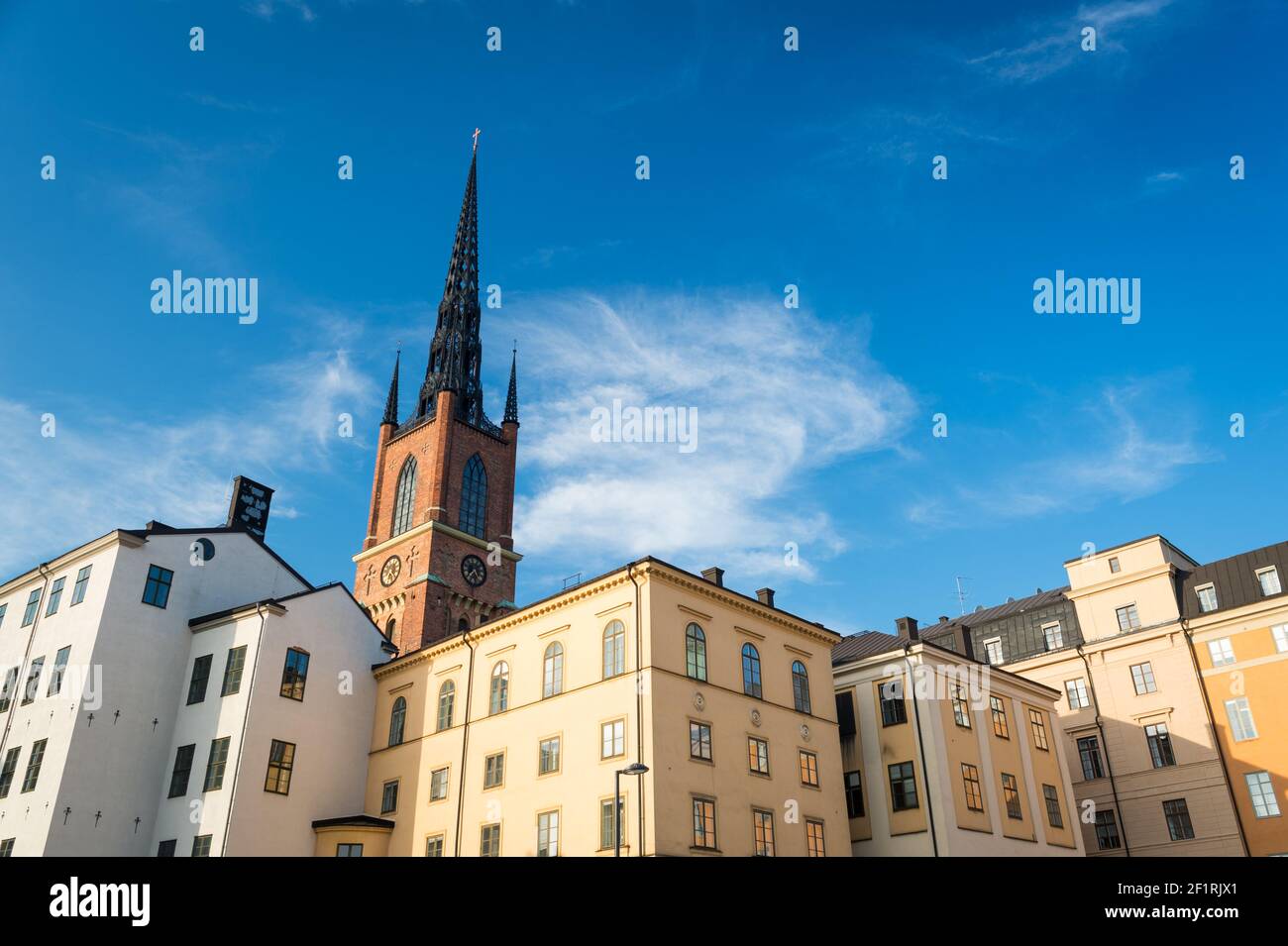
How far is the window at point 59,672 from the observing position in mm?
42344

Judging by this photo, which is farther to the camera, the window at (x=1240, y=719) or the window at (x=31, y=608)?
the window at (x=1240, y=719)

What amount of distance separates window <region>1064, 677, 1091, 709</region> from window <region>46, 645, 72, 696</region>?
53.6 metres

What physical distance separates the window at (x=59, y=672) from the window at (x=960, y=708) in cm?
4052

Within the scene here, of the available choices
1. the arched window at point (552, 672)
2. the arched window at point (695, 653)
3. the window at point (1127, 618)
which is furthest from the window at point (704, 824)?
the window at point (1127, 618)

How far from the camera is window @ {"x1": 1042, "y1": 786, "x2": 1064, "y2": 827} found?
4849 cm

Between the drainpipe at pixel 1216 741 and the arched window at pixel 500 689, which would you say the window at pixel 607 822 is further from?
the drainpipe at pixel 1216 741

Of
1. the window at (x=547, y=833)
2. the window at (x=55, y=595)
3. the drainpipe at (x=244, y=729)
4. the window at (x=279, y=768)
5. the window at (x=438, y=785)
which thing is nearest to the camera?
the window at (x=547, y=833)

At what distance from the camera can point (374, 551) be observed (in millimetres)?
73125

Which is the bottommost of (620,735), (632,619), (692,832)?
(692,832)

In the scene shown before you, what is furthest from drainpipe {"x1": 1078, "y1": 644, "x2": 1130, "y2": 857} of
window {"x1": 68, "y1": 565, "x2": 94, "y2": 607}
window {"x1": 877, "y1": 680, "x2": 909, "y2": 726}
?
window {"x1": 68, "y1": 565, "x2": 94, "y2": 607}

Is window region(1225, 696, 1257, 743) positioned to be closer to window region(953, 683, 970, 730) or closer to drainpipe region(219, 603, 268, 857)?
window region(953, 683, 970, 730)
